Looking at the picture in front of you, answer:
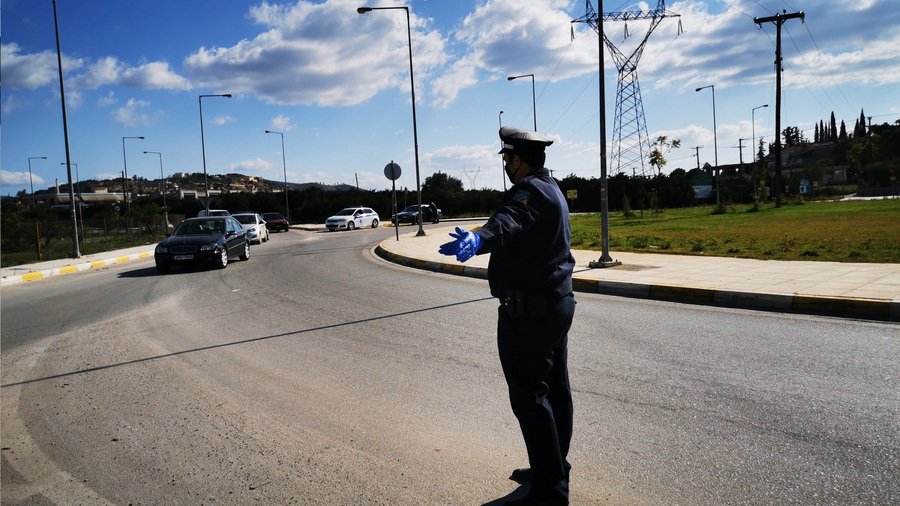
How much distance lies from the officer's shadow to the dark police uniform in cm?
15

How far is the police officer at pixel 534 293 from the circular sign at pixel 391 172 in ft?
66.2

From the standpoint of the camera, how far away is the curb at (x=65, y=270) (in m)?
15.3

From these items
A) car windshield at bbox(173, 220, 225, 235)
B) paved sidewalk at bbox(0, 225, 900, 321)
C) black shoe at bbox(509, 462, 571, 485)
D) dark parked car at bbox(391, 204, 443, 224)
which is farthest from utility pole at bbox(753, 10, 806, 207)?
black shoe at bbox(509, 462, 571, 485)

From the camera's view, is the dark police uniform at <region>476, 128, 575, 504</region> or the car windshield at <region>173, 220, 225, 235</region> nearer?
the dark police uniform at <region>476, 128, 575, 504</region>

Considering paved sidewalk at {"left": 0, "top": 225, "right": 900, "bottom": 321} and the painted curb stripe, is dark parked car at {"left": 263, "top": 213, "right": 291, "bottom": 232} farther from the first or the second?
paved sidewalk at {"left": 0, "top": 225, "right": 900, "bottom": 321}

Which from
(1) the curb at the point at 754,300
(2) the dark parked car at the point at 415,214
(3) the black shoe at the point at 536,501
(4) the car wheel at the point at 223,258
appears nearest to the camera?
(3) the black shoe at the point at 536,501

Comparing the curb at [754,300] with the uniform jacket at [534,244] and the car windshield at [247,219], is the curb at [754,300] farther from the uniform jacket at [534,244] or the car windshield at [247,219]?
the car windshield at [247,219]

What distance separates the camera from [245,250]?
720 inches

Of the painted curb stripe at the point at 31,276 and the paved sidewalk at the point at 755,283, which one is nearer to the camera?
the paved sidewalk at the point at 755,283

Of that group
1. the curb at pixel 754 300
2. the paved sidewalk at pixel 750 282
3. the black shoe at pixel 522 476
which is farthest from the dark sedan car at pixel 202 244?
the black shoe at pixel 522 476

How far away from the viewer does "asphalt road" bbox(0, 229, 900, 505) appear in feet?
10.5

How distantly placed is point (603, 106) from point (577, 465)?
10292 millimetres

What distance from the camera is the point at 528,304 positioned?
273cm

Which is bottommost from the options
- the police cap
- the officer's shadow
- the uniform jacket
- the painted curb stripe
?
the officer's shadow
